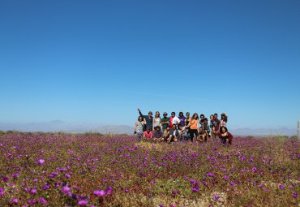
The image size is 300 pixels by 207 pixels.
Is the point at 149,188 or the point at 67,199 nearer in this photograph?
the point at 67,199

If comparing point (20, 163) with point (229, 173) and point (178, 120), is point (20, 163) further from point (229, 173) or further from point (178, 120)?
point (178, 120)

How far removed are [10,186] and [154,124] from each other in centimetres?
1294

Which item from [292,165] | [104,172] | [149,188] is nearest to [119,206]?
[149,188]

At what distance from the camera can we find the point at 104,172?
680cm

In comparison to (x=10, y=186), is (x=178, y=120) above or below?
above

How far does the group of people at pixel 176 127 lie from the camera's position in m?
16.5

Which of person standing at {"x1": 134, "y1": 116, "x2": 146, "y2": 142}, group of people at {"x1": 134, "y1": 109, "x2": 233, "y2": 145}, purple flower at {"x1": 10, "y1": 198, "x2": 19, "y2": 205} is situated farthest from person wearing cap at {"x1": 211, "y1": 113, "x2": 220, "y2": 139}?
purple flower at {"x1": 10, "y1": 198, "x2": 19, "y2": 205}

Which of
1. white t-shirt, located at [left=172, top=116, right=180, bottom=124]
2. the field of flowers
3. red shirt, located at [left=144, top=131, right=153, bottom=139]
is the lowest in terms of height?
the field of flowers

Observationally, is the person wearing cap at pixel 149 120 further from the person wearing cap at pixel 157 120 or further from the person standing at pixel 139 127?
the person standing at pixel 139 127

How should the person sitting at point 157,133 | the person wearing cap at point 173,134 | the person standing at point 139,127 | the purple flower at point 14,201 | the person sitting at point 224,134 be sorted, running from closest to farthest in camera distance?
the purple flower at point 14,201
the person sitting at point 224,134
the person standing at point 139,127
the person wearing cap at point 173,134
the person sitting at point 157,133

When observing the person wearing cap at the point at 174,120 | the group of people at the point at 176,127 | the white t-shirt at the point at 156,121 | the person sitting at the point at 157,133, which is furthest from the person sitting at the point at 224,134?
the white t-shirt at the point at 156,121

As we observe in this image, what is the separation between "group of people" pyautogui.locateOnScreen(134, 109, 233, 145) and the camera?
54.0 feet

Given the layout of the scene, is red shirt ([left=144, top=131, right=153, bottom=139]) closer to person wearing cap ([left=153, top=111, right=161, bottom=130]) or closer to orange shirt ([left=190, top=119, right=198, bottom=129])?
person wearing cap ([left=153, top=111, right=161, bottom=130])

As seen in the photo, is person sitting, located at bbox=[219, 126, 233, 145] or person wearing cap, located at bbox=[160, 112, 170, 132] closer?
person sitting, located at bbox=[219, 126, 233, 145]
